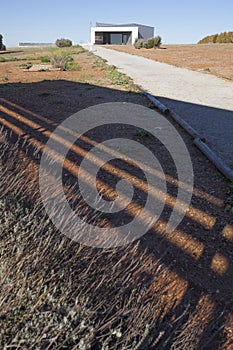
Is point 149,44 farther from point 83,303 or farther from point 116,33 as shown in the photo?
point 83,303

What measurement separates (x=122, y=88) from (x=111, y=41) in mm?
57893

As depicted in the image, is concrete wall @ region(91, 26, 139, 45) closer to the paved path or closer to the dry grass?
the paved path

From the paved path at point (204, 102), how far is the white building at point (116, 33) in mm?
51124

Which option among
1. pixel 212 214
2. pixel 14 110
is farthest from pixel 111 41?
pixel 212 214

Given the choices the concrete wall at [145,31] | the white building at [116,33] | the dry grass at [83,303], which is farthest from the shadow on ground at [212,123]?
the concrete wall at [145,31]

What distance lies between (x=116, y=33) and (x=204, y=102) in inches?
2347

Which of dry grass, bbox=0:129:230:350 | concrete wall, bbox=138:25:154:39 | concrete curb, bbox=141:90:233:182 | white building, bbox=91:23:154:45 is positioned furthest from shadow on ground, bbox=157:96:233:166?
concrete wall, bbox=138:25:154:39

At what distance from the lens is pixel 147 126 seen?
6105mm

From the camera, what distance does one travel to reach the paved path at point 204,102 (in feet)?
18.4

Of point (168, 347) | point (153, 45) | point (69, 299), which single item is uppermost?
point (153, 45)

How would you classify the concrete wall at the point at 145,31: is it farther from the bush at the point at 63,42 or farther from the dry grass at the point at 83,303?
the dry grass at the point at 83,303

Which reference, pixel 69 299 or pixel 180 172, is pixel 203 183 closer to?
pixel 180 172

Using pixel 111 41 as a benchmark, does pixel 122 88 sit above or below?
below

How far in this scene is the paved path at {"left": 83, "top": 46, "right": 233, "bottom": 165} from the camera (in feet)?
18.4
